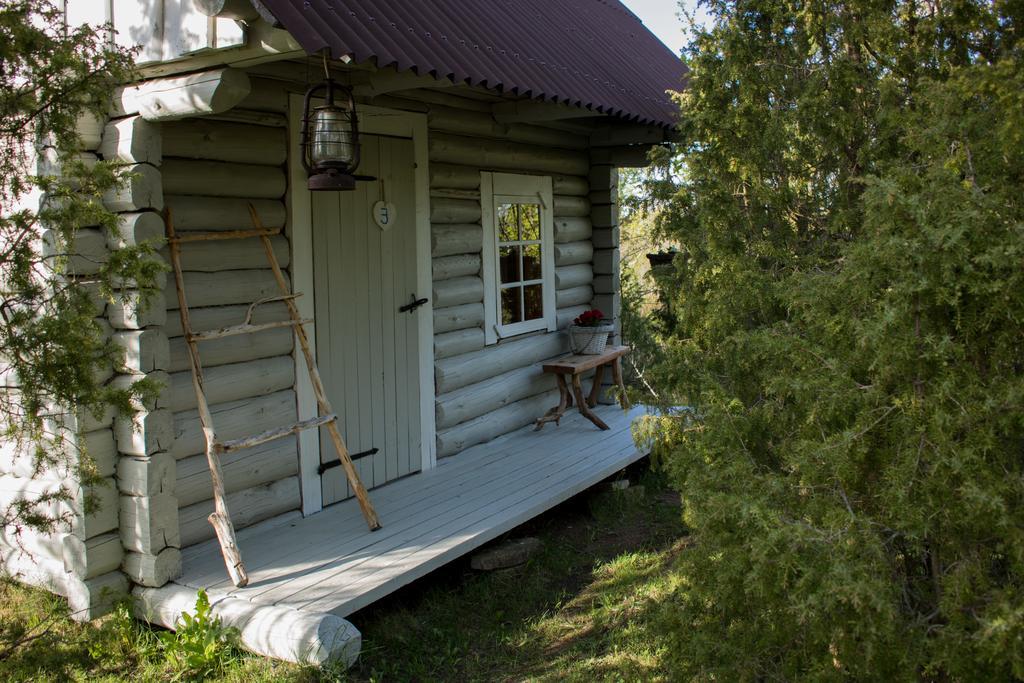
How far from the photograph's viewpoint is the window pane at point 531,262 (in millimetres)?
7930

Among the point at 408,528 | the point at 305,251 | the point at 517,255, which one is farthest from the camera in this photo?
the point at 517,255

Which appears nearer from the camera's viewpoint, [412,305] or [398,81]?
[398,81]

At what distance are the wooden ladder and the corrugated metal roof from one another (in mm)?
1318

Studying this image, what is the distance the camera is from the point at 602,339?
26.9 ft

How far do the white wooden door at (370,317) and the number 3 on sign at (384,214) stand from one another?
3 centimetres

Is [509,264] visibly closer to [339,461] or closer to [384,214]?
[384,214]

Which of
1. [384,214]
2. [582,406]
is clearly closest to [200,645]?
[384,214]

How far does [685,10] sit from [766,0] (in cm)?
40

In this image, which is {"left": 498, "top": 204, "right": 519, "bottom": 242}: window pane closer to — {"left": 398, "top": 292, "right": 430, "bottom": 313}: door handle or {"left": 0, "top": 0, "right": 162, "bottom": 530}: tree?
{"left": 398, "top": 292, "right": 430, "bottom": 313}: door handle

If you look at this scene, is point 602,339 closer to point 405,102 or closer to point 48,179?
point 405,102

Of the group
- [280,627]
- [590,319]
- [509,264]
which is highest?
[509,264]

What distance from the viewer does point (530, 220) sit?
8.02 meters

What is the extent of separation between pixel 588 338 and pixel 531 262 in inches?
33.3

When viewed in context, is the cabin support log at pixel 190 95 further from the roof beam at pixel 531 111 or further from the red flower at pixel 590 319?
the red flower at pixel 590 319
